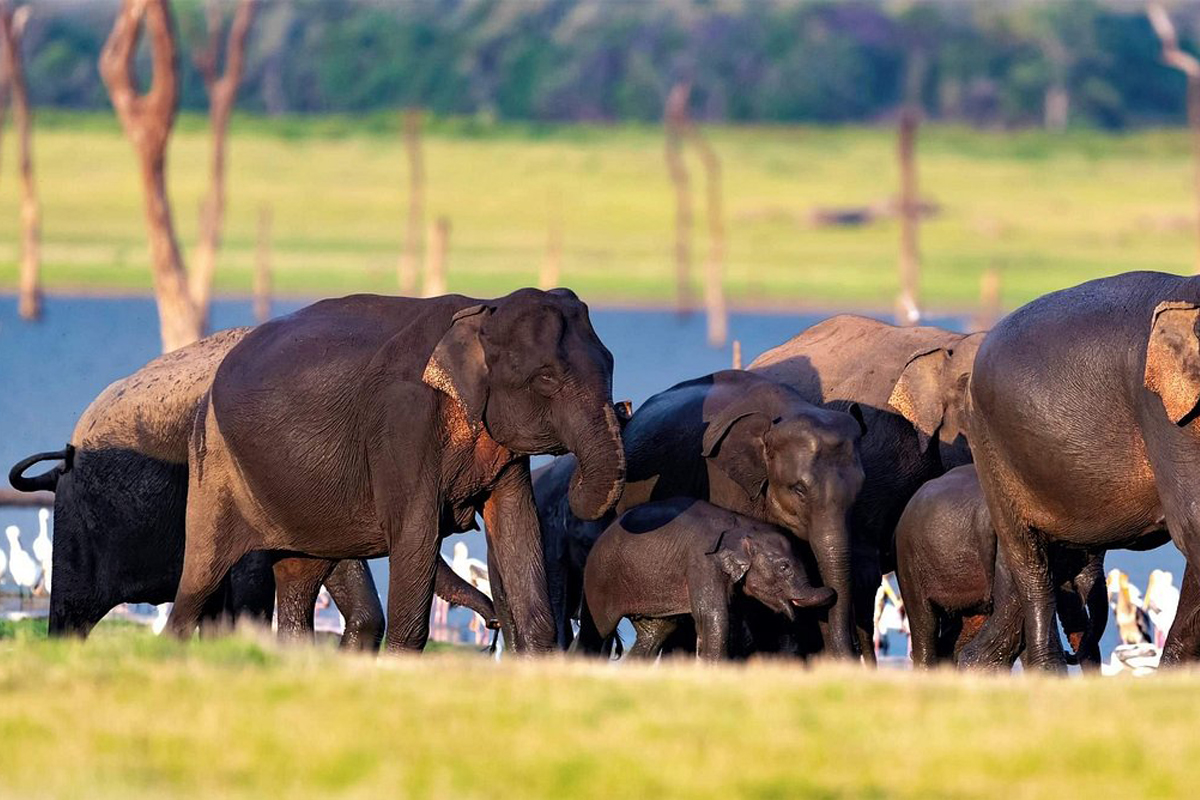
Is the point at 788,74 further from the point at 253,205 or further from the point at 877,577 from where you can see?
the point at 877,577

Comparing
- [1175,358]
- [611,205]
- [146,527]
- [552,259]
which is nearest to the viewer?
[1175,358]

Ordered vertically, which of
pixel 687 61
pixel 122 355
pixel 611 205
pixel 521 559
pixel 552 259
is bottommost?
pixel 122 355

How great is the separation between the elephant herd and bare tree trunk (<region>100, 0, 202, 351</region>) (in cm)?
1980

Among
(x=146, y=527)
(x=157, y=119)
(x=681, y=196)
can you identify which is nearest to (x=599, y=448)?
(x=146, y=527)

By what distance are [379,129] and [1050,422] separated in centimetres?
9556

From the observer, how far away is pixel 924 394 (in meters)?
14.1

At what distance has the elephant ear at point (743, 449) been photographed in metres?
13.4

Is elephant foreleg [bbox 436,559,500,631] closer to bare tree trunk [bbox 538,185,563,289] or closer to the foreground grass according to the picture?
the foreground grass

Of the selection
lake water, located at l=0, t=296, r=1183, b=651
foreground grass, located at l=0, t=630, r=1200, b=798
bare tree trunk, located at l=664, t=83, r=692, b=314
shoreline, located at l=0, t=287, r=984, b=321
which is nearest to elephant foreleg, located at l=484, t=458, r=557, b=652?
foreground grass, located at l=0, t=630, r=1200, b=798

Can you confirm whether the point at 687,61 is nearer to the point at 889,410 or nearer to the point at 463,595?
the point at 889,410

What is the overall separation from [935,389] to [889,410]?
486 millimetres

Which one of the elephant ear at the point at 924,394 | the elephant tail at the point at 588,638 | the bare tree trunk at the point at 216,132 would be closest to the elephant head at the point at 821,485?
the elephant ear at the point at 924,394

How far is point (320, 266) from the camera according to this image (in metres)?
78.7

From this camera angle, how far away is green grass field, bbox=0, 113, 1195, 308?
259ft
